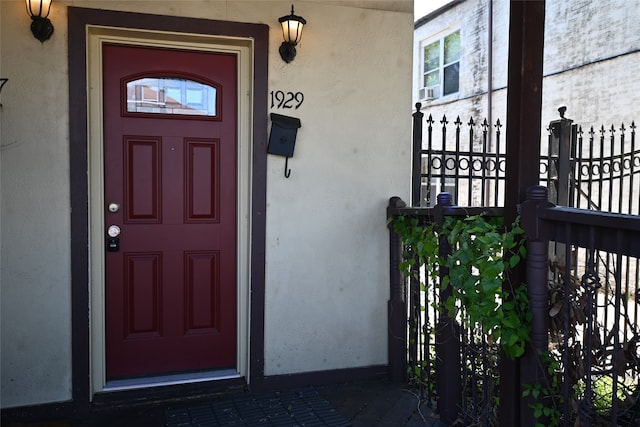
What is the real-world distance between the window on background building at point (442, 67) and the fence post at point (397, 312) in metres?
7.46

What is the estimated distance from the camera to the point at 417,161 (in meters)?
3.83

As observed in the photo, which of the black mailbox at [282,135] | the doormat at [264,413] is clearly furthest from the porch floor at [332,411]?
the black mailbox at [282,135]

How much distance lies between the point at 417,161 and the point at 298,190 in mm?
980

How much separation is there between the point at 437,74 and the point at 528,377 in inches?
375

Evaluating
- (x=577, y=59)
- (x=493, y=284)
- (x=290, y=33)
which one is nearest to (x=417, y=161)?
(x=290, y=33)

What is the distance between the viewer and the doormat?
3.01 meters

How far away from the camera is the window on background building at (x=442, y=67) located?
1023 cm

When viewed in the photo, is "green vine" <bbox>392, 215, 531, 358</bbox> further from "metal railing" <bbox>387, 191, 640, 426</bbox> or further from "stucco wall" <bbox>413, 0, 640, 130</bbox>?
"stucco wall" <bbox>413, 0, 640, 130</bbox>

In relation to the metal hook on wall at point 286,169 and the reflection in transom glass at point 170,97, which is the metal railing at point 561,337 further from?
the reflection in transom glass at point 170,97

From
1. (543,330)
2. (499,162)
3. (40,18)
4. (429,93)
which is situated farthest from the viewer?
(429,93)

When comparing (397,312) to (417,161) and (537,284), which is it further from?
(537,284)

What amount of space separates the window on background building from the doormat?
27.5 ft

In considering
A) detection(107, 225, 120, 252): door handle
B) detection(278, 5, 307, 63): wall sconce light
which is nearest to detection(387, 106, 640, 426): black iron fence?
detection(278, 5, 307, 63): wall sconce light

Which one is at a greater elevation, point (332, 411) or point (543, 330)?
point (543, 330)
